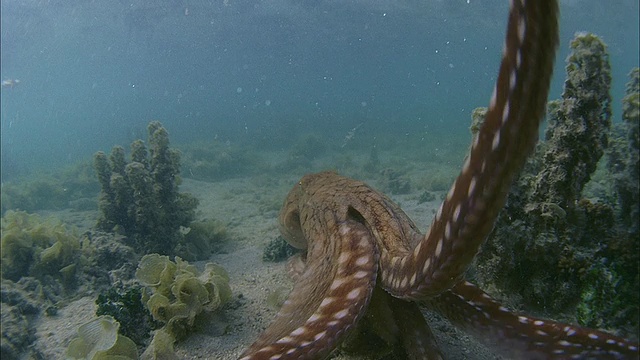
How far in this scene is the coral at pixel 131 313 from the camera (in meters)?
3.75

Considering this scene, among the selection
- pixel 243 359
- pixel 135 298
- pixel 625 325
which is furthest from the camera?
pixel 135 298

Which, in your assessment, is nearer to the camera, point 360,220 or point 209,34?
point 360,220

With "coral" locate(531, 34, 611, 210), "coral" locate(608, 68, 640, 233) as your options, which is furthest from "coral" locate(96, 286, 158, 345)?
"coral" locate(608, 68, 640, 233)

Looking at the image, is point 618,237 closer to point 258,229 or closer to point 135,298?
point 135,298

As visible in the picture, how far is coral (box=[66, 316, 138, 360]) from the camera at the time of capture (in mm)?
3107

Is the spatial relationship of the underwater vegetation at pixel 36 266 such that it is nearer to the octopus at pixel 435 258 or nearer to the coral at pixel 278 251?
the coral at pixel 278 251

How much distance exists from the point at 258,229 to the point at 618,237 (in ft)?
22.2

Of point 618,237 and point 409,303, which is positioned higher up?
point 618,237

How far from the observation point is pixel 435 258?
59.0 inches

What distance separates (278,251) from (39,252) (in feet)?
12.1

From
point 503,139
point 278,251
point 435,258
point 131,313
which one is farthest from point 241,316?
point 503,139

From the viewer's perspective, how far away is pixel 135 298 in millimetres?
3986

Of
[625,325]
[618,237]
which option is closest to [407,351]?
[625,325]

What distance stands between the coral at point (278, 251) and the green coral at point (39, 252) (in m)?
2.91
